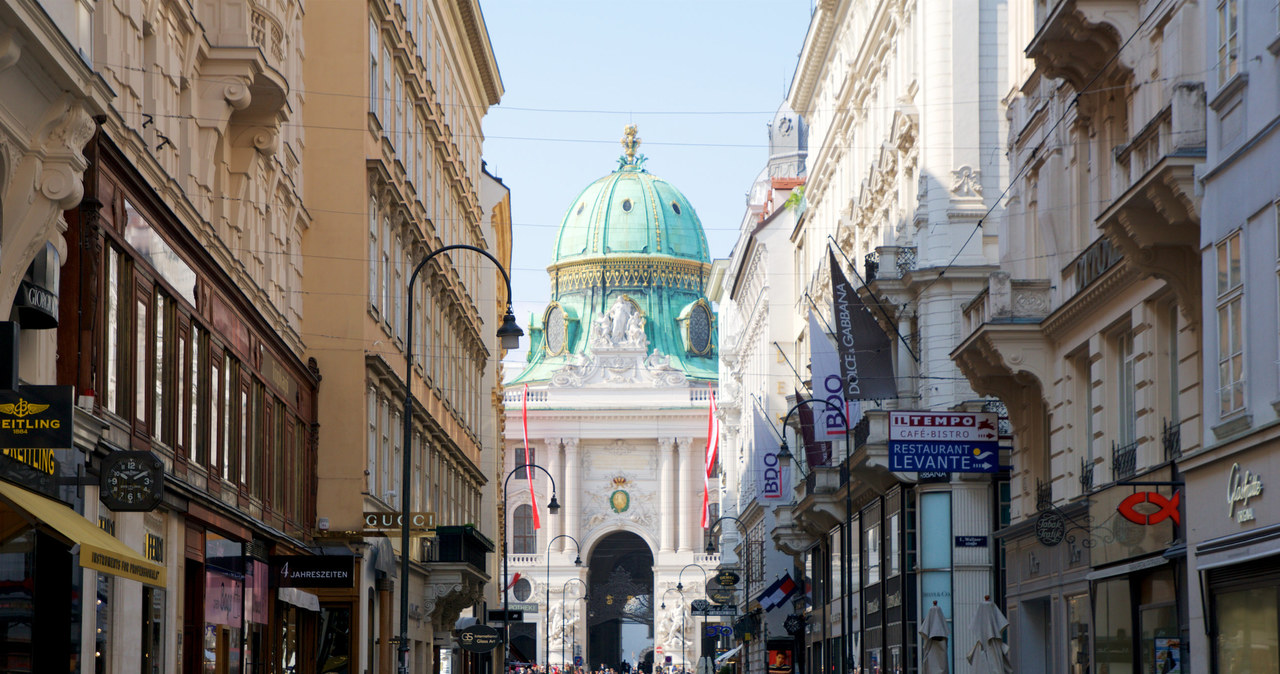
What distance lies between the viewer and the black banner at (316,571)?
31.5 metres

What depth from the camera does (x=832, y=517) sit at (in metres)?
50.7

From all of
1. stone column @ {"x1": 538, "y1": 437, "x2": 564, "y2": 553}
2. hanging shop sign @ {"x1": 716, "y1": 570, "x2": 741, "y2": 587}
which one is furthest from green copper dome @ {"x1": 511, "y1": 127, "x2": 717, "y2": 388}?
hanging shop sign @ {"x1": 716, "y1": 570, "x2": 741, "y2": 587}

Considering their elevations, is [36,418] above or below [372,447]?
below

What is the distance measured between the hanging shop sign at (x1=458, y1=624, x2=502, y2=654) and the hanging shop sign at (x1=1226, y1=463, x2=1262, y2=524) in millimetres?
33785

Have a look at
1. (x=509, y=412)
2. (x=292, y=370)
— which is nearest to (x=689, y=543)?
(x=509, y=412)

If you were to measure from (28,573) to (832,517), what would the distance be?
1408 inches

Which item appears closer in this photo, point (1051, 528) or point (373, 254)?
point (1051, 528)

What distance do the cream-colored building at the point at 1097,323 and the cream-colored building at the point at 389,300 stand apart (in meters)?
10.6

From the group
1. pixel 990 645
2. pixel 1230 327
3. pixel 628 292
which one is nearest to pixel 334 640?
pixel 990 645

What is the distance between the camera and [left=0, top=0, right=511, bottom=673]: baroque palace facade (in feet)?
53.9

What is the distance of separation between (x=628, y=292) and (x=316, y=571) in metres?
100

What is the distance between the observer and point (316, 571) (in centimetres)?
3172

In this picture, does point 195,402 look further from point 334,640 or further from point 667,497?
point 667,497

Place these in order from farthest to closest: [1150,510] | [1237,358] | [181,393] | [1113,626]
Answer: [181,393] → [1113,626] → [1150,510] → [1237,358]
